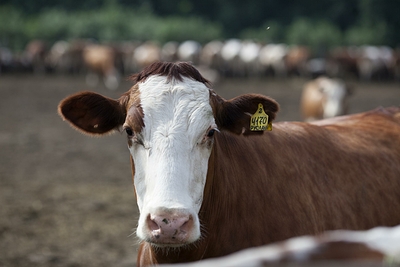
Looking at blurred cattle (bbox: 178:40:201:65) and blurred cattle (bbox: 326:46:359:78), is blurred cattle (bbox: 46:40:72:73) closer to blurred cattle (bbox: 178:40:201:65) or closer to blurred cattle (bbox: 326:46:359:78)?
blurred cattle (bbox: 178:40:201:65)

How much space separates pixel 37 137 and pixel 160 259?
9.62m

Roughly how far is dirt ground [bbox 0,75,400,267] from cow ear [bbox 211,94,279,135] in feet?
3.03

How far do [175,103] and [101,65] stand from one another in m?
26.9

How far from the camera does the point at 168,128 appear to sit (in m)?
3.08

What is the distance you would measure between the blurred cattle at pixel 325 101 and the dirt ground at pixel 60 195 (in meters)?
0.62

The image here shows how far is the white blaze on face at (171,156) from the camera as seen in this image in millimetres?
2791

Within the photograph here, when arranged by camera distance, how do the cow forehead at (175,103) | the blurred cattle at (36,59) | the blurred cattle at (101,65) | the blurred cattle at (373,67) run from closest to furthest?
the cow forehead at (175,103), the blurred cattle at (101,65), the blurred cattle at (36,59), the blurred cattle at (373,67)

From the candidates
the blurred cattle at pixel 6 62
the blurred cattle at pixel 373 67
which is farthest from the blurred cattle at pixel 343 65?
the blurred cattle at pixel 6 62

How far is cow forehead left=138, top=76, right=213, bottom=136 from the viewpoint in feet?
10.3

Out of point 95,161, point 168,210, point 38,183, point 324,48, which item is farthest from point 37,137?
point 324,48

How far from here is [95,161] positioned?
33.8ft

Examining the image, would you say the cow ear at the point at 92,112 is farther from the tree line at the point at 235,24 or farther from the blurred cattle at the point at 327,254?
the tree line at the point at 235,24

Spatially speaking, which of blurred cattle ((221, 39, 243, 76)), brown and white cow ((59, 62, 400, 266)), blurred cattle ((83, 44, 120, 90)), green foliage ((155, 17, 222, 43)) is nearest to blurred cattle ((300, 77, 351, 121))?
brown and white cow ((59, 62, 400, 266))

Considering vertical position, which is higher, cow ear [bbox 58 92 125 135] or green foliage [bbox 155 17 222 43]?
cow ear [bbox 58 92 125 135]
